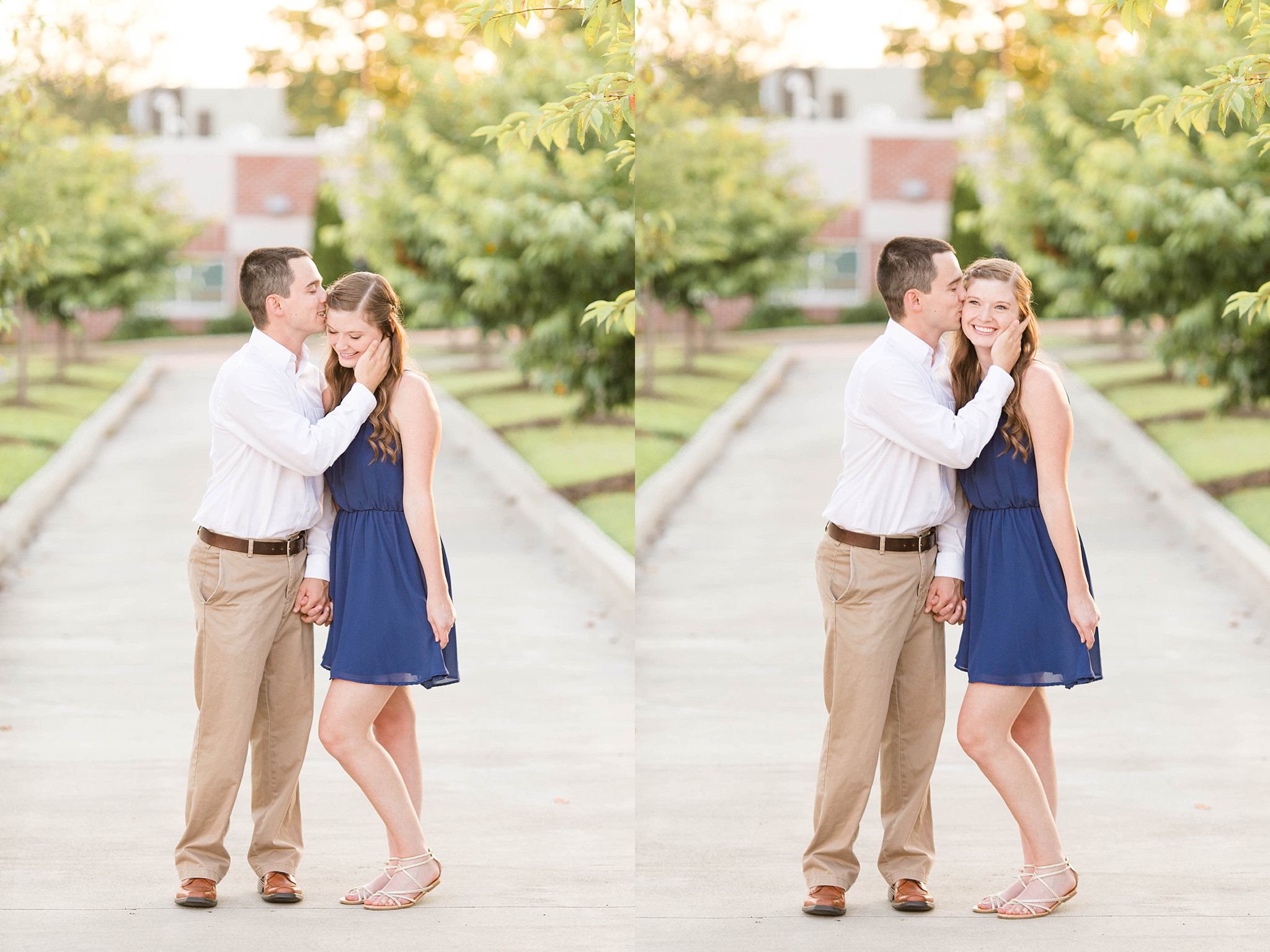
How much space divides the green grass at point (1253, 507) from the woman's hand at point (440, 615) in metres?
7.37

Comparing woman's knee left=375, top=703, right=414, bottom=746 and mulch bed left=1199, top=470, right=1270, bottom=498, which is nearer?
woman's knee left=375, top=703, right=414, bottom=746

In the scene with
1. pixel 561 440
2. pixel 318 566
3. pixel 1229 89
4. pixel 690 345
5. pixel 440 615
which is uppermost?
pixel 1229 89

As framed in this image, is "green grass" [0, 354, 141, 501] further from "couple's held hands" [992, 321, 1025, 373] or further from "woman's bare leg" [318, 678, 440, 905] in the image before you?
"couple's held hands" [992, 321, 1025, 373]

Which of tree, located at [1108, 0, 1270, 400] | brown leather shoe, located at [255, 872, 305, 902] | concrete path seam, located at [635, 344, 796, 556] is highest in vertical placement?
tree, located at [1108, 0, 1270, 400]

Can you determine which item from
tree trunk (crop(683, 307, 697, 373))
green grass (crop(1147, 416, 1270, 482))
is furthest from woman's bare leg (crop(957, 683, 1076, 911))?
tree trunk (crop(683, 307, 697, 373))

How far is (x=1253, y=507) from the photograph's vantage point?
1036 cm

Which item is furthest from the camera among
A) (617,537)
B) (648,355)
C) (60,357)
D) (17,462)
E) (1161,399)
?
(648,355)

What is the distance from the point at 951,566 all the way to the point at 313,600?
1.63 meters

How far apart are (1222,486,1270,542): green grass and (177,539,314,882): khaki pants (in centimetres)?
754

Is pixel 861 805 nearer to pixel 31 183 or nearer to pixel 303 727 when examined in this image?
pixel 303 727

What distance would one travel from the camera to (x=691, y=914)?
4070mm

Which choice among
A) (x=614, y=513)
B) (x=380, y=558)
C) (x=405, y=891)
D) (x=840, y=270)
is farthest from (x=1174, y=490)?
(x=840, y=270)

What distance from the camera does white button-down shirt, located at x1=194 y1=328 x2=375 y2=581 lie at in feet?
12.2

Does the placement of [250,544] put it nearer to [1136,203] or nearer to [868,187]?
[1136,203]
